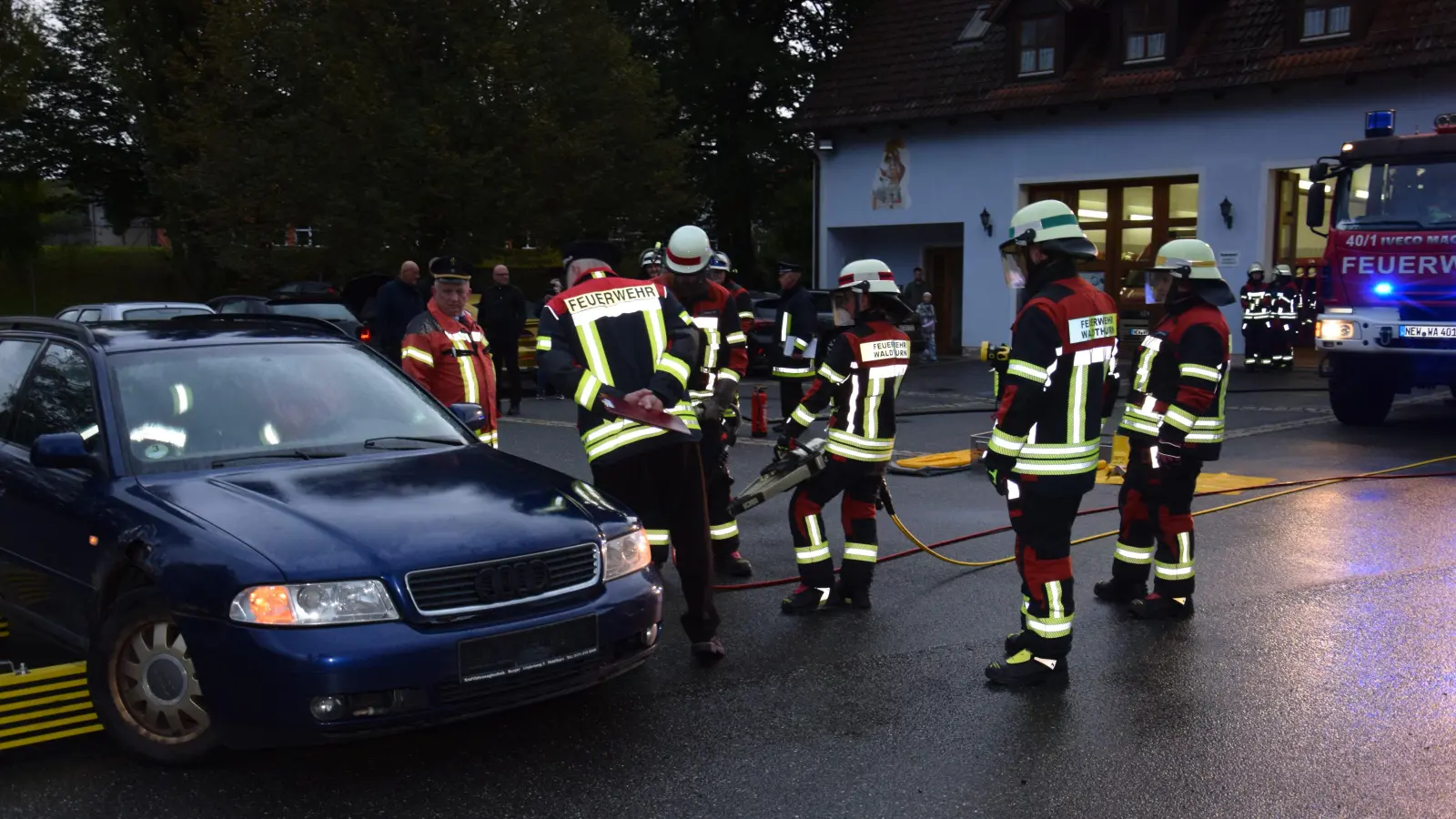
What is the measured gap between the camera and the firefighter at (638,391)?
5.45 meters

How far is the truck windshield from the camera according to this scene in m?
13.0

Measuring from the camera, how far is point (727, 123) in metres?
33.9

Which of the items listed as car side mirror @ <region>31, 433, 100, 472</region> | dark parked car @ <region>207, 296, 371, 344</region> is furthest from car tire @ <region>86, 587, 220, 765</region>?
dark parked car @ <region>207, 296, 371, 344</region>

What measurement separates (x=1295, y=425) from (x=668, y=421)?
436 inches

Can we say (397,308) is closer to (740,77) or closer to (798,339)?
(798,339)

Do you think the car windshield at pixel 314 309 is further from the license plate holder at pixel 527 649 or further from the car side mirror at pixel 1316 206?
the license plate holder at pixel 527 649

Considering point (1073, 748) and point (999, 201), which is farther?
point (999, 201)

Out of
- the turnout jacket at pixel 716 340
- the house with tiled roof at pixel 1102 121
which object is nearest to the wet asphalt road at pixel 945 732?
the turnout jacket at pixel 716 340

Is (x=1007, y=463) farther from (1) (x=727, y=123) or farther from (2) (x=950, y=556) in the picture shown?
(1) (x=727, y=123)

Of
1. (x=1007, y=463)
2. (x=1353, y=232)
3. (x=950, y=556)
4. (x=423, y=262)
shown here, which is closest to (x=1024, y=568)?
(x=1007, y=463)

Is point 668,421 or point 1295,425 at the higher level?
point 668,421

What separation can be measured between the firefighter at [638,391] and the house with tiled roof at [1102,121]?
16.6m

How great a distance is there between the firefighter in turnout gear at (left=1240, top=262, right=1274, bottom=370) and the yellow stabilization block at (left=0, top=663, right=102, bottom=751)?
19.2 meters

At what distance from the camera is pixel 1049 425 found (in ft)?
17.4
